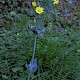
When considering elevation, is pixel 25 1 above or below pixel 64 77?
above

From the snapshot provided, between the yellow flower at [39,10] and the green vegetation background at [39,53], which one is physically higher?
the yellow flower at [39,10]

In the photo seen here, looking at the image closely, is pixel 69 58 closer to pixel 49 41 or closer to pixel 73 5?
pixel 49 41

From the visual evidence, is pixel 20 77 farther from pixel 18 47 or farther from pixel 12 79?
pixel 18 47

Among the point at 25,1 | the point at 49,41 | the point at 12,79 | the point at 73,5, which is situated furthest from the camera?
the point at 73,5

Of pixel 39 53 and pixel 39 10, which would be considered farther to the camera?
pixel 39 53

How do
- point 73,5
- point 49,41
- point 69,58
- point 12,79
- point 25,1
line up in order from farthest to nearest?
point 73,5 < point 25,1 < point 49,41 < point 69,58 < point 12,79

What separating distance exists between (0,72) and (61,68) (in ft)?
1.91

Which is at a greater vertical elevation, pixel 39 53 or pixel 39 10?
pixel 39 10

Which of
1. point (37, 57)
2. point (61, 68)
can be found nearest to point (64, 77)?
point (61, 68)

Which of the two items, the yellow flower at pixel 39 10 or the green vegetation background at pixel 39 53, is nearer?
the yellow flower at pixel 39 10

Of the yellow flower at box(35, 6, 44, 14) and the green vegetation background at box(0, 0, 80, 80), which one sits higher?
the yellow flower at box(35, 6, 44, 14)

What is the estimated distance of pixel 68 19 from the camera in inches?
162

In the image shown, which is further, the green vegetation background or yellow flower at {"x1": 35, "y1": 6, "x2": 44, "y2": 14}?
the green vegetation background

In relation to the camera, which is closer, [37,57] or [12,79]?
[12,79]
